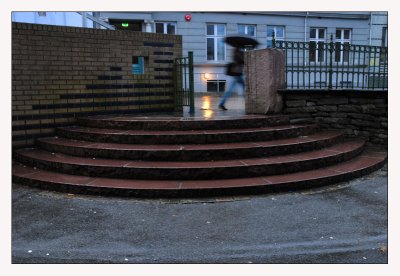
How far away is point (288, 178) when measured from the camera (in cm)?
545

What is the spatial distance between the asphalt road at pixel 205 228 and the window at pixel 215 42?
14562 mm

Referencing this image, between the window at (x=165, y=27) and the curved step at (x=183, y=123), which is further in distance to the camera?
the window at (x=165, y=27)

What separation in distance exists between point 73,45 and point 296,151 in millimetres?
4780

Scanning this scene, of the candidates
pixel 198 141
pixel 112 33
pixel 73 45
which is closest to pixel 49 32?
pixel 73 45

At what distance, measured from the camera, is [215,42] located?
18.9 metres

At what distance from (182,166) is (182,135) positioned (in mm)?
832

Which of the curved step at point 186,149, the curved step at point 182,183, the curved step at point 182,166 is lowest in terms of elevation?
the curved step at point 182,183

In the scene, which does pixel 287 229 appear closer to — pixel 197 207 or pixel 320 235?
pixel 320 235

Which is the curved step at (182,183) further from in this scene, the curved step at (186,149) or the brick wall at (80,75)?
the brick wall at (80,75)

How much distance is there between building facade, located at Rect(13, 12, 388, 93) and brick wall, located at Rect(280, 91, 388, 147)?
9.98m

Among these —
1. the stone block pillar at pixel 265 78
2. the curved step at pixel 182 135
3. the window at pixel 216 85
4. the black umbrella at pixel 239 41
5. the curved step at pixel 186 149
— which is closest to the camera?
the curved step at pixel 186 149

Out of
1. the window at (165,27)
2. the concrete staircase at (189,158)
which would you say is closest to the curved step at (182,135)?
the concrete staircase at (189,158)

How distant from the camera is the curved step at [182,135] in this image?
6191 mm

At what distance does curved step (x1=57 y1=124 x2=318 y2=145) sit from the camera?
20.3ft
